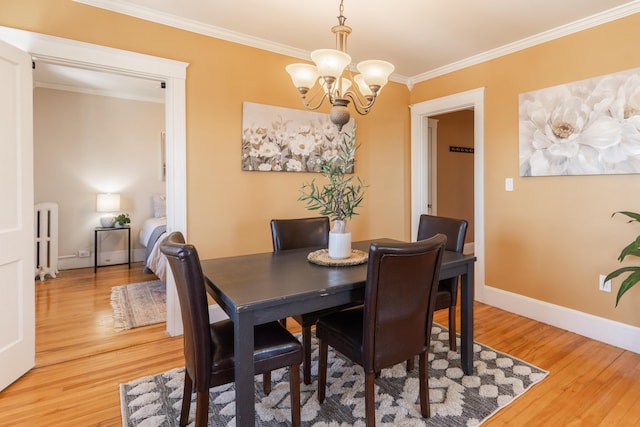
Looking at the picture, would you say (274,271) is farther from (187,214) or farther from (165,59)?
(165,59)

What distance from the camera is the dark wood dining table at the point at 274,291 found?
1296 mm

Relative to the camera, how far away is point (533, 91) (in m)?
2.95

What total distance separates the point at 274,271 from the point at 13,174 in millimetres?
1681

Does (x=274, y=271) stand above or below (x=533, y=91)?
below

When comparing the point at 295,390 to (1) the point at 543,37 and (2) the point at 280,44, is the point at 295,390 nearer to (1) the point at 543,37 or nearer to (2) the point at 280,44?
(2) the point at 280,44

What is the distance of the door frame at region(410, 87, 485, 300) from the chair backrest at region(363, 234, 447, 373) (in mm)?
2105

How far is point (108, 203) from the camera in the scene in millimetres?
4844

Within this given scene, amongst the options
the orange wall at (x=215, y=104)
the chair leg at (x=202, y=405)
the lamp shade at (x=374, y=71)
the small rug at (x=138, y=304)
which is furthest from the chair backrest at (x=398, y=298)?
the small rug at (x=138, y=304)

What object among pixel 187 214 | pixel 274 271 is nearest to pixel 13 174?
pixel 187 214

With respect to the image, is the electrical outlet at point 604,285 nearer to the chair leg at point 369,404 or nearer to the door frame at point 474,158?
the door frame at point 474,158

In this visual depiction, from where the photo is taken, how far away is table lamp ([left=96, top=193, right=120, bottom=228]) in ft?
15.8

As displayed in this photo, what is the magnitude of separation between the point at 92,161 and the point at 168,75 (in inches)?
124

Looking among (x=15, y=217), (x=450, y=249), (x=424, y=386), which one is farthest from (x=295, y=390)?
(x=15, y=217)

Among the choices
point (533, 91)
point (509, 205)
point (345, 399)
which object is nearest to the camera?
point (345, 399)
